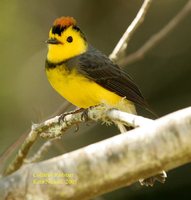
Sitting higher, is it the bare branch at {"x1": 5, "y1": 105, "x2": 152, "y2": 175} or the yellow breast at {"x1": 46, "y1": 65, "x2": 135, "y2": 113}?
the yellow breast at {"x1": 46, "y1": 65, "x2": 135, "y2": 113}

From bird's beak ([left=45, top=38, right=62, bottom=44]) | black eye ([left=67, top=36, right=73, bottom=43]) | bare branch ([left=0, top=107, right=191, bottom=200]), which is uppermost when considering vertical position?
black eye ([left=67, top=36, right=73, bottom=43])

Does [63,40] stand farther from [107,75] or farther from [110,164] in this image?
[110,164]

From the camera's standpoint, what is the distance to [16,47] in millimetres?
6348

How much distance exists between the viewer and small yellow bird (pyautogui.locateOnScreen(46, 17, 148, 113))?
4.16 metres

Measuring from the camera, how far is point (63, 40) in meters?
4.39

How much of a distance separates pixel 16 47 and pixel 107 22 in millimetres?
898

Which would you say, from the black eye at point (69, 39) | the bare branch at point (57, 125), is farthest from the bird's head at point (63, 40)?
the bare branch at point (57, 125)

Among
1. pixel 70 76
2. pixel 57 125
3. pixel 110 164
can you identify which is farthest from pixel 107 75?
pixel 110 164

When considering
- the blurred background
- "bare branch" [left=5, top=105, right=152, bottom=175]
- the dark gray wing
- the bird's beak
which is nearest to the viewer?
"bare branch" [left=5, top=105, right=152, bottom=175]

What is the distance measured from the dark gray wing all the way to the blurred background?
3.21ft

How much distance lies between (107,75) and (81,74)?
0.32 metres

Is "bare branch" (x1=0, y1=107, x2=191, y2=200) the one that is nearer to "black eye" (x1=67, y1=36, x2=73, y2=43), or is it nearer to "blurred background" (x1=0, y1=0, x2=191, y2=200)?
"black eye" (x1=67, y1=36, x2=73, y2=43)

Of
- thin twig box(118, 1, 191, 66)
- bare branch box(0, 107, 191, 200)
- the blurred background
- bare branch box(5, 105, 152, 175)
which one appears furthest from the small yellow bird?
bare branch box(0, 107, 191, 200)

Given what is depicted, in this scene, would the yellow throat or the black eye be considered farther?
the black eye
